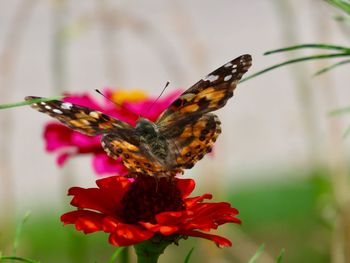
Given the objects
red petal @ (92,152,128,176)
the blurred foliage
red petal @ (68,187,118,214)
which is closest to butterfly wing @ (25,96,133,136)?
red petal @ (68,187,118,214)

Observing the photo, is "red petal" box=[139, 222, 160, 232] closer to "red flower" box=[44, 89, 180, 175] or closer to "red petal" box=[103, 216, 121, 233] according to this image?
"red petal" box=[103, 216, 121, 233]

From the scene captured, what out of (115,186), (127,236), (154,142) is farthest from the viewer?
(154,142)

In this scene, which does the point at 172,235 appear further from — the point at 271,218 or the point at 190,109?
the point at 271,218

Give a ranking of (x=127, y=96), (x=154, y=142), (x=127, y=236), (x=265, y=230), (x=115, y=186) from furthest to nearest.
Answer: (x=265, y=230) < (x=127, y=96) < (x=154, y=142) < (x=115, y=186) < (x=127, y=236)

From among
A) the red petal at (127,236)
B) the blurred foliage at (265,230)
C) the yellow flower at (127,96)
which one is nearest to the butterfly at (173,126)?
the red petal at (127,236)

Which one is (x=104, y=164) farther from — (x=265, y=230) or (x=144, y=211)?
(x=265, y=230)

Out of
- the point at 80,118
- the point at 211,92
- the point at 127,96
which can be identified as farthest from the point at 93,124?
the point at 127,96

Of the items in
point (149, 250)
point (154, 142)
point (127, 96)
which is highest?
Result: point (127, 96)
